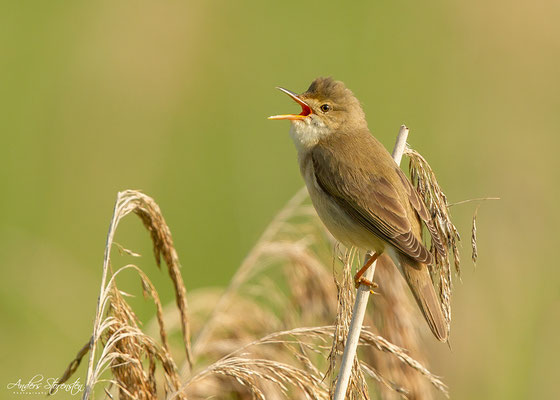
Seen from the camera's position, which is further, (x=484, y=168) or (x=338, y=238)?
(x=484, y=168)

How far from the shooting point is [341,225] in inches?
138

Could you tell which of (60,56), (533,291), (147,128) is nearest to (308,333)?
(533,291)

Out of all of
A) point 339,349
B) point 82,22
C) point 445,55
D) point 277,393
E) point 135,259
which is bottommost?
point 135,259

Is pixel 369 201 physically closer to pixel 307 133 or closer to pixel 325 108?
pixel 307 133

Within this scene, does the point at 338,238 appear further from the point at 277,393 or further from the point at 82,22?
the point at 82,22

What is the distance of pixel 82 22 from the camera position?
7711 mm

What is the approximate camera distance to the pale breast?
137 inches

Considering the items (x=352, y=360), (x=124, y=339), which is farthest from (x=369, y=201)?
(x=124, y=339)

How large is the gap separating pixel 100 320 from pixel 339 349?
77cm

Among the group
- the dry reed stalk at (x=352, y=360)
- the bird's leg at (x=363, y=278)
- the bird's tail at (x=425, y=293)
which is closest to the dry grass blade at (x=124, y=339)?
the dry reed stalk at (x=352, y=360)

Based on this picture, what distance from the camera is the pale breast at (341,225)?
3488mm

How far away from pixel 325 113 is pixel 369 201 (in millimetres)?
741

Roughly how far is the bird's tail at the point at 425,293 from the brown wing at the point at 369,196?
0.30 feet

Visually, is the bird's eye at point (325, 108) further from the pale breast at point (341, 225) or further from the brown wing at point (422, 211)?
the brown wing at point (422, 211)
